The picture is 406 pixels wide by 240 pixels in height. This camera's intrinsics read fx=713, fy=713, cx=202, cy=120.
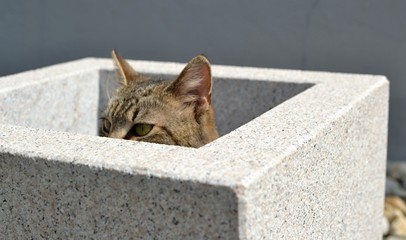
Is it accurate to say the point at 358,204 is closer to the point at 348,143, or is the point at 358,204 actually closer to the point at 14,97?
the point at 348,143

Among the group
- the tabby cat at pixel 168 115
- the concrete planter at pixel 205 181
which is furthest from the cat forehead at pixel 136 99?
the concrete planter at pixel 205 181

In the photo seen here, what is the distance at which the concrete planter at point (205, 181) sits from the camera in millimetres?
1815

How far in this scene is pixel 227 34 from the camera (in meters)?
4.98

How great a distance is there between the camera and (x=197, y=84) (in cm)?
271

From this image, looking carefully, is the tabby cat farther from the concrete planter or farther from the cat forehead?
the concrete planter

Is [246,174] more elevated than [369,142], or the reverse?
[246,174]

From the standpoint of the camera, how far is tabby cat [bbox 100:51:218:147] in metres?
2.78

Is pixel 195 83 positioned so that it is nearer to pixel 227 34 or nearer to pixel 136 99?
pixel 136 99

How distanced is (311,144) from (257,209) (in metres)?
0.48

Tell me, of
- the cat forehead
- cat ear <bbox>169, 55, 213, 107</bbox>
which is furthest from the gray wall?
cat ear <bbox>169, 55, 213, 107</bbox>

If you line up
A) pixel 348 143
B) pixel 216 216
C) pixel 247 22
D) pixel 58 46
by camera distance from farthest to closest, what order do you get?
pixel 58 46
pixel 247 22
pixel 348 143
pixel 216 216

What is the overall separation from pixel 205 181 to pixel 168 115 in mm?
1062

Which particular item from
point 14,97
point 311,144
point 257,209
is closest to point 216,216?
point 257,209

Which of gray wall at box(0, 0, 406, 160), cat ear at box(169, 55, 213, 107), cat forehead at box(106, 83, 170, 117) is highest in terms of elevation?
cat ear at box(169, 55, 213, 107)
